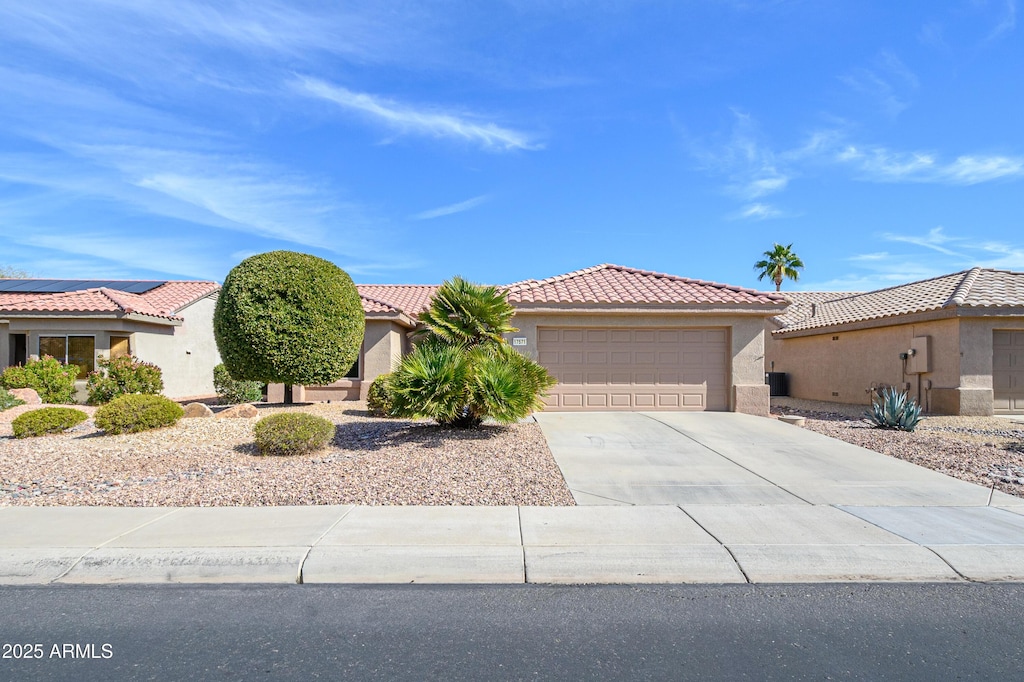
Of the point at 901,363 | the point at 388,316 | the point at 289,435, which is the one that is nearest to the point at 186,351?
the point at 388,316

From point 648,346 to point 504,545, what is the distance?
10.9 m

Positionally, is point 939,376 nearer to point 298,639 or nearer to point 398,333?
point 398,333

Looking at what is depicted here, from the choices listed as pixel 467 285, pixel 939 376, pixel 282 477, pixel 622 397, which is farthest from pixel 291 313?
pixel 939 376

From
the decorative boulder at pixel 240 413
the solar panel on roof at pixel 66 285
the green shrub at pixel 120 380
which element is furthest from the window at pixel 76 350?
the decorative boulder at pixel 240 413

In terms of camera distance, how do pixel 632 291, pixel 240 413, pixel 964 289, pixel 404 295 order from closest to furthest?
pixel 240 413, pixel 632 291, pixel 964 289, pixel 404 295

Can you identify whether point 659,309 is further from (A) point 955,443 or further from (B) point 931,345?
(B) point 931,345

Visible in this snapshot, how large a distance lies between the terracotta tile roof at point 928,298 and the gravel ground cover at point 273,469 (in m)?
12.4

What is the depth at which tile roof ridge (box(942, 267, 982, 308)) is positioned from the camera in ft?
53.1

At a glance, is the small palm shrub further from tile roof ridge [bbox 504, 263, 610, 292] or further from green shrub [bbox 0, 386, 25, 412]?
green shrub [bbox 0, 386, 25, 412]

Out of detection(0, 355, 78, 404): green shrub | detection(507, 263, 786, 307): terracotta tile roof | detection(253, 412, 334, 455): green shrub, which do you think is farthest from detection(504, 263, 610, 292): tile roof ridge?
detection(0, 355, 78, 404): green shrub

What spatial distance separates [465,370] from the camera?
10453 millimetres

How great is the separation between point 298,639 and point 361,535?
71.5 inches

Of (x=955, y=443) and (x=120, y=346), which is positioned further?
(x=120, y=346)

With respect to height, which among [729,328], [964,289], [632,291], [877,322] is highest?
[964,289]
